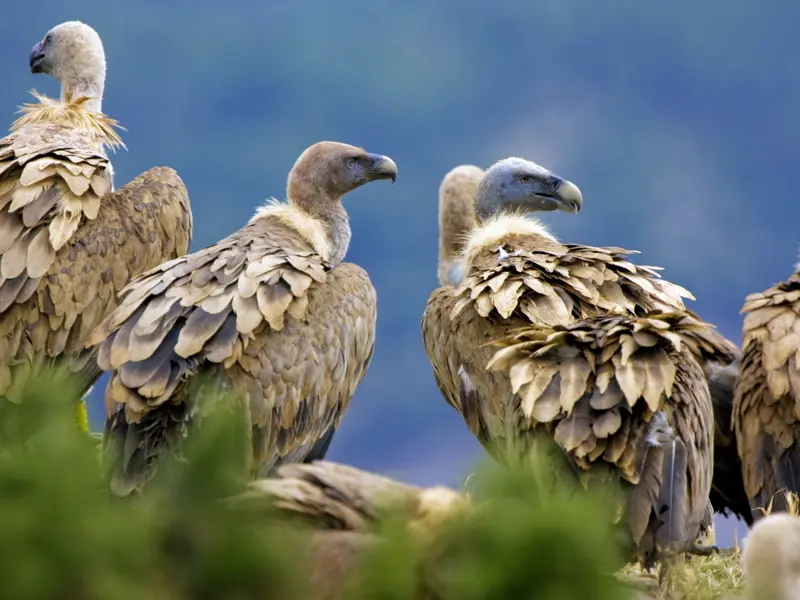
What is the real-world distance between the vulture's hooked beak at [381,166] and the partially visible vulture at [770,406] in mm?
2882

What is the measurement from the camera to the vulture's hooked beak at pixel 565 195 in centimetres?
852

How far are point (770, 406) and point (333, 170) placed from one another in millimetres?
3343

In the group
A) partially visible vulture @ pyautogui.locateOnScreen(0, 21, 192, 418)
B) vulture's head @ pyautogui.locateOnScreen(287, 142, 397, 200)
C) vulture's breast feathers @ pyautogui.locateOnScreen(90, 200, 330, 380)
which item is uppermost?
vulture's head @ pyautogui.locateOnScreen(287, 142, 397, 200)

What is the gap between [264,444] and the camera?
238 inches

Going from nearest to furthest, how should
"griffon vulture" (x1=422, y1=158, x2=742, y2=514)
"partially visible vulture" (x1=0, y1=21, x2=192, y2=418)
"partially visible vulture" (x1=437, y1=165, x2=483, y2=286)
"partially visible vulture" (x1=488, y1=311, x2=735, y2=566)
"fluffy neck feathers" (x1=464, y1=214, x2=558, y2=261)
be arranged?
"partially visible vulture" (x1=488, y1=311, x2=735, y2=566), "griffon vulture" (x1=422, y1=158, x2=742, y2=514), "partially visible vulture" (x1=0, y1=21, x2=192, y2=418), "fluffy neck feathers" (x1=464, y1=214, x2=558, y2=261), "partially visible vulture" (x1=437, y1=165, x2=483, y2=286)

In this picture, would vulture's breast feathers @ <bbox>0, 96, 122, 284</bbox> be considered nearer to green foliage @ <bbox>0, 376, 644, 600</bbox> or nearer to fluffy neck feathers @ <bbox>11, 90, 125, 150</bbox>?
fluffy neck feathers @ <bbox>11, 90, 125, 150</bbox>

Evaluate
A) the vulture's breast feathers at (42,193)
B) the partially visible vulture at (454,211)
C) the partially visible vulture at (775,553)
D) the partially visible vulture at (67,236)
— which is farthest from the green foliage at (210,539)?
the partially visible vulture at (454,211)

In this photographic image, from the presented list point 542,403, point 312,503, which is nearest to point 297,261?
point 542,403

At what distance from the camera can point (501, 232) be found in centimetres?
754

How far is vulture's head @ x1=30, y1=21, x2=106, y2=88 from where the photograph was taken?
9633 mm

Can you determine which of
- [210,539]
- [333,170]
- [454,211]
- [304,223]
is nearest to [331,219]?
[333,170]

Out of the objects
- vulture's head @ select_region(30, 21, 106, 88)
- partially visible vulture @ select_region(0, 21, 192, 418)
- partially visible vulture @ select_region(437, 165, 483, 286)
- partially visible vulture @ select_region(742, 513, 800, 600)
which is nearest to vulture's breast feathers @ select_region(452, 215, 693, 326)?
partially visible vulture @ select_region(0, 21, 192, 418)

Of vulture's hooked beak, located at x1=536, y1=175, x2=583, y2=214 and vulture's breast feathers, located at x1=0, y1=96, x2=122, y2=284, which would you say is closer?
vulture's breast feathers, located at x1=0, y1=96, x2=122, y2=284

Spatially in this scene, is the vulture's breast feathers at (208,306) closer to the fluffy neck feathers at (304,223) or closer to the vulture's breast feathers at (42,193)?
→ the fluffy neck feathers at (304,223)
